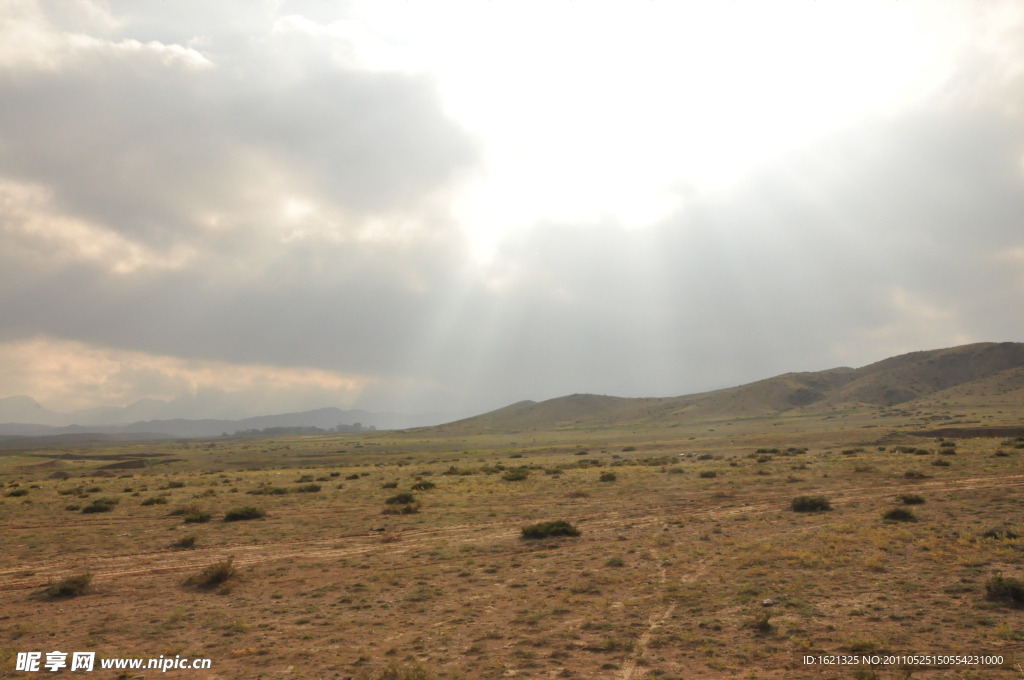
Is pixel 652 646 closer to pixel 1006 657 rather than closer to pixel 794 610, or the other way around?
pixel 794 610

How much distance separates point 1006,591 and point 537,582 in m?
12.4

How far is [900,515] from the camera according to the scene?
22.6 meters

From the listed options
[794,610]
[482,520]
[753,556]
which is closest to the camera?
[794,610]

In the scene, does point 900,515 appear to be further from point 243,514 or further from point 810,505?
point 243,514

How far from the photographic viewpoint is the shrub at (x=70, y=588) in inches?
659

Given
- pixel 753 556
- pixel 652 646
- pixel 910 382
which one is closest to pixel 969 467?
pixel 753 556

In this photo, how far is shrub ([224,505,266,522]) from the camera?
28766mm

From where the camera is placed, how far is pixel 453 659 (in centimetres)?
1186

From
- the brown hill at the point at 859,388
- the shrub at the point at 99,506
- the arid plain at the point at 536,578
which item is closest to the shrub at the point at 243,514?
the arid plain at the point at 536,578

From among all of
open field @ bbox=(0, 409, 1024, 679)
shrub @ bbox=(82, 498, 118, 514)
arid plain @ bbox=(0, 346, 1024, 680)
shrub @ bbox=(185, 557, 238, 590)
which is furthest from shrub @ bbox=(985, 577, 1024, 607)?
shrub @ bbox=(82, 498, 118, 514)

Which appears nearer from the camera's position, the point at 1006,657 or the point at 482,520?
the point at 1006,657

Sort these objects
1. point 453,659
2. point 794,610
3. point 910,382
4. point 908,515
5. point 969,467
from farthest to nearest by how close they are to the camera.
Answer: point 910,382 → point 969,467 → point 908,515 → point 794,610 → point 453,659

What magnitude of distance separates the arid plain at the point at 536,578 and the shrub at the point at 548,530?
0.77 metres

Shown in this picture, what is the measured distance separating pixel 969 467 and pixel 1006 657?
33.0m
